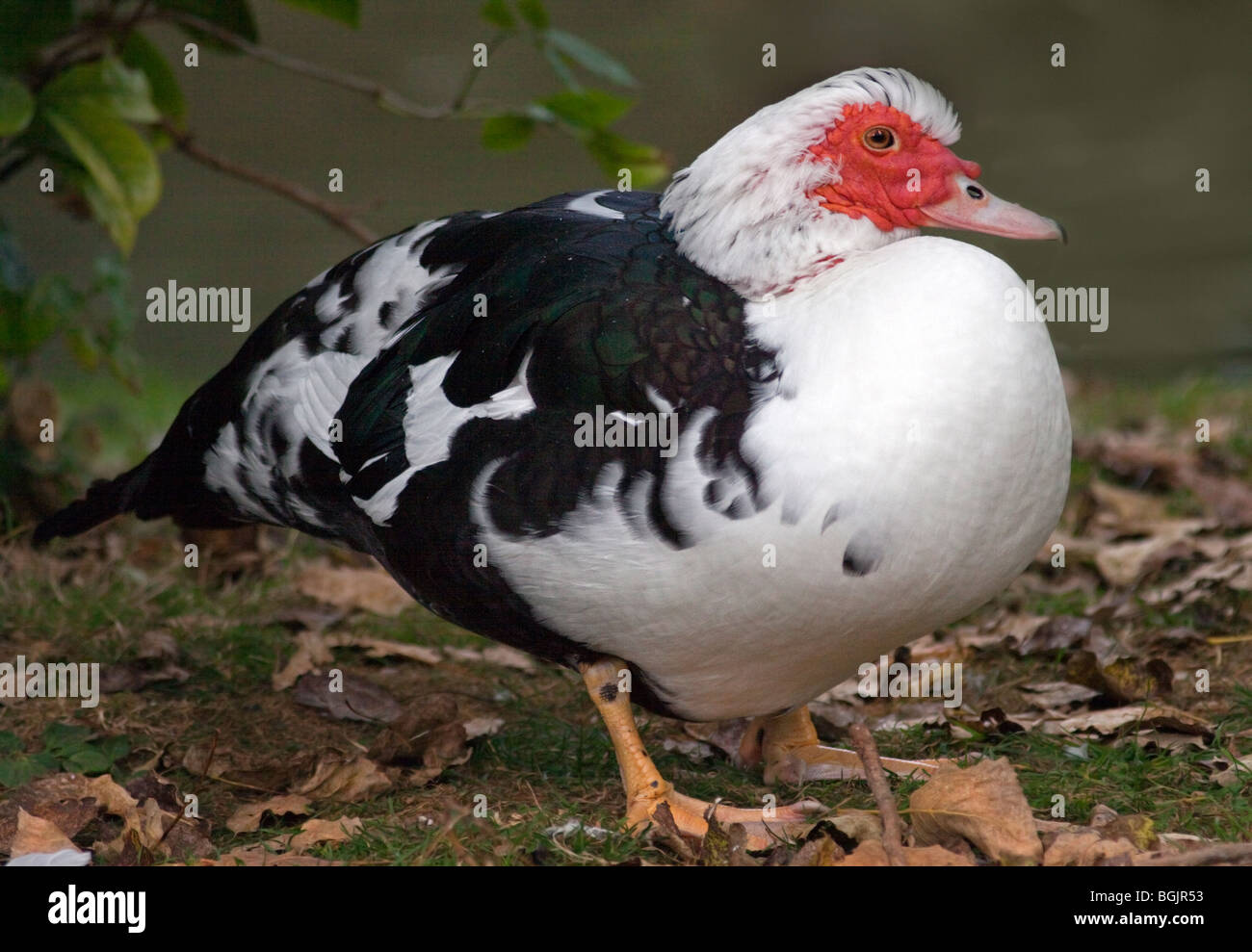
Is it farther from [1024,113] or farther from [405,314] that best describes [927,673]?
[1024,113]

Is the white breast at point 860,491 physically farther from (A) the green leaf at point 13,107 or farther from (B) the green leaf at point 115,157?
(A) the green leaf at point 13,107

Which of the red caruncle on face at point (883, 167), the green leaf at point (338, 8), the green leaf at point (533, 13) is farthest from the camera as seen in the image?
the green leaf at point (338, 8)

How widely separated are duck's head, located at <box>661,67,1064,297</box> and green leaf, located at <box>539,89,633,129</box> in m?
1.12

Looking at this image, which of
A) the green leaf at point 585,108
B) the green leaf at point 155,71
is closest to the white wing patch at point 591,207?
the green leaf at point 585,108

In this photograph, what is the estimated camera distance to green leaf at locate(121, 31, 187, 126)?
13.4 feet

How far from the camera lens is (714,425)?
2479 millimetres

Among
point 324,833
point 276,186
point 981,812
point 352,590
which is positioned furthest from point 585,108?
point 981,812

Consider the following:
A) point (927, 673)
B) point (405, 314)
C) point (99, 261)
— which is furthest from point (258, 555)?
point (927, 673)

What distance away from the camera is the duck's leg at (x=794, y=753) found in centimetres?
298

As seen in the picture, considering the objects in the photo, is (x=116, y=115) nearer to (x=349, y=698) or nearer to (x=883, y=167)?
(x=349, y=698)

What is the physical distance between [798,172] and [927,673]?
1.37 meters

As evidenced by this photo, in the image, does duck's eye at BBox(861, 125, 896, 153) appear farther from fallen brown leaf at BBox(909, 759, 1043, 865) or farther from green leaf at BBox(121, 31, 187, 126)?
green leaf at BBox(121, 31, 187, 126)

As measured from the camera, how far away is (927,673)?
3.52 m

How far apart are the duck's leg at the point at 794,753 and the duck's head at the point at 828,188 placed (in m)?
0.94
